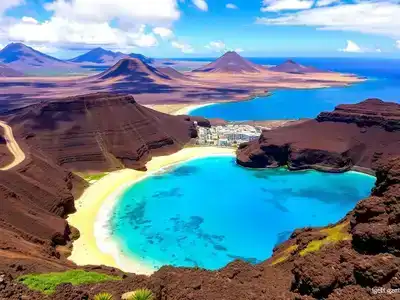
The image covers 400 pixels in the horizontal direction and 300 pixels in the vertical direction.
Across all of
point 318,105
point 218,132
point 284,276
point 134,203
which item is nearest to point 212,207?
point 134,203

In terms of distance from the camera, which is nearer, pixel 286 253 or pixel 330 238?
pixel 330 238

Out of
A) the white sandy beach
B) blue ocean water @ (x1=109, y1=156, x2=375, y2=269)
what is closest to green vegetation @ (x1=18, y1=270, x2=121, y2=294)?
blue ocean water @ (x1=109, y1=156, x2=375, y2=269)

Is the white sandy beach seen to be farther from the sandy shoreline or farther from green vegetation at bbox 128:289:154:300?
green vegetation at bbox 128:289:154:300

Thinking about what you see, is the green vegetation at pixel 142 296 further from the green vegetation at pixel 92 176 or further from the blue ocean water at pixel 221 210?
the green vegetation at pixel 92 176

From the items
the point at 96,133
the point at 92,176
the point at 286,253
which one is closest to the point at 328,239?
the point at 286,253

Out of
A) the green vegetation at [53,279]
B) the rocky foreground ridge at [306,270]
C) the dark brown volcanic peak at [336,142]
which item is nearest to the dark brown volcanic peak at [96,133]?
the dark brown volcanic peak at [336,142]

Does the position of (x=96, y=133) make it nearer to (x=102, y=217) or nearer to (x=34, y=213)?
(x=102, y=217)
